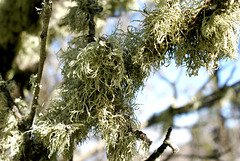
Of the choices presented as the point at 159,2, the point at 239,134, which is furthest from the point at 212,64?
the point at 239,134

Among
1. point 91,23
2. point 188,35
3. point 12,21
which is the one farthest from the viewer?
point 12,21

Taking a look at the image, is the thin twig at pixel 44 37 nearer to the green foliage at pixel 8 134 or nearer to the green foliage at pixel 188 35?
the green foliage at pixel 8 134

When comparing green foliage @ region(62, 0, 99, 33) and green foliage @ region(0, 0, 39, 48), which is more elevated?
green foliage @ region(0, 0, 39, 48)

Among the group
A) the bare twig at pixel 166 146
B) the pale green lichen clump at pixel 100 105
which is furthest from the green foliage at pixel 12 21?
the bare twig at pixel 166 146

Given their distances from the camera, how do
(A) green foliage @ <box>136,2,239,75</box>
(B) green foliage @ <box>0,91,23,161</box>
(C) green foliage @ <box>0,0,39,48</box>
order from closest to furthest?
(A) green foliage @ <box>136,2,239,75</box> → (B) green foliage @ <box>0,91,23,161</box> → (C) green foliage @ <box>0,0,39,48</box>

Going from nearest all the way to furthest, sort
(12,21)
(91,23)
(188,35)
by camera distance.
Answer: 1. (188,35)
2. (91,23)
3. (12,21)

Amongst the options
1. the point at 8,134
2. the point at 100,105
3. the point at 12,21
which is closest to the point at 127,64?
the point at 100,105

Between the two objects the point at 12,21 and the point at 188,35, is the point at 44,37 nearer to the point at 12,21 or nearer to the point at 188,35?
the point at 188,35

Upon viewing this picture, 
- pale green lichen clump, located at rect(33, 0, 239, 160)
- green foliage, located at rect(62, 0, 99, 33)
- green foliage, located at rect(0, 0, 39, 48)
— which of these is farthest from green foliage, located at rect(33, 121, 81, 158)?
green foliage, located at rect(0, 0, 39, 48)

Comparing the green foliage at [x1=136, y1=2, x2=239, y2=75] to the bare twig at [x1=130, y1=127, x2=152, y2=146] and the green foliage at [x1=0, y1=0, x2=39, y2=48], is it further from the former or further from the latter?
the green foliage at [x1=0, y1=0, x2=39, y2=48]

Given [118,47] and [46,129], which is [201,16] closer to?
[118,47]

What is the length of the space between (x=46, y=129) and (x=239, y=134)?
261cm

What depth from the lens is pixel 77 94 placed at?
0.45 m

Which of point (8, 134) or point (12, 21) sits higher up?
point (12, 21)
